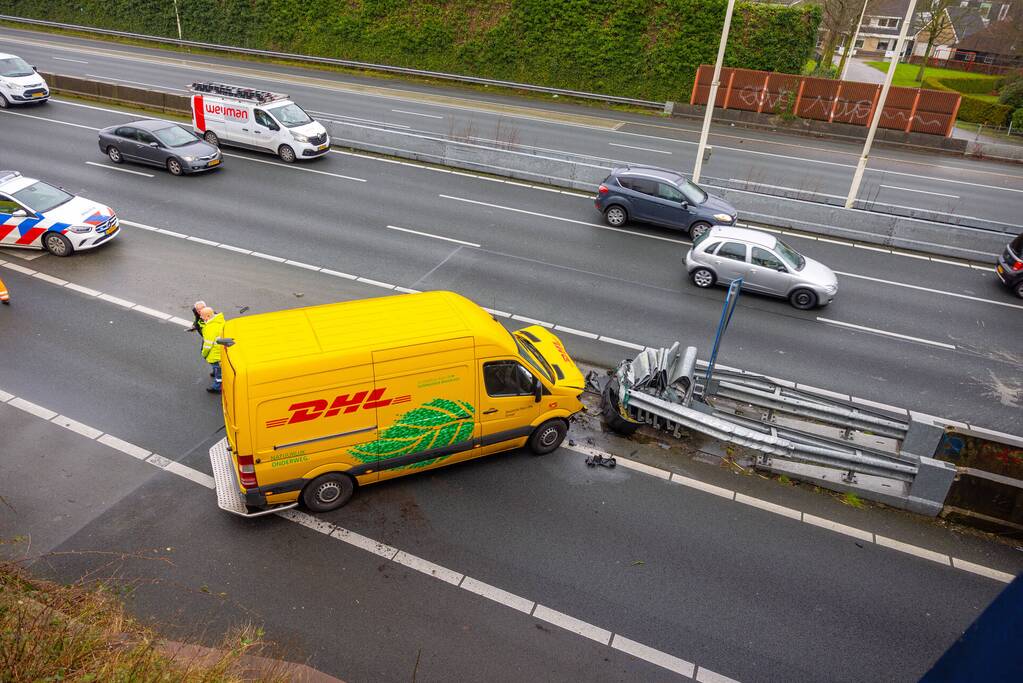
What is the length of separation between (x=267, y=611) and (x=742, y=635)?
536cm

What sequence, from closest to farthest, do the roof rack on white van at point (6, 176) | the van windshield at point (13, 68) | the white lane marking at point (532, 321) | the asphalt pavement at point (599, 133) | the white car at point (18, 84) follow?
the white lane marking at point (532, 321), the roof rack on white van at point (6, 176), the asphalt pavement at point (599, 133), the white car at point (18, 84), the van windshield at point (13, 68)

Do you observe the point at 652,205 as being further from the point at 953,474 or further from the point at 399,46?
the point at 399,46

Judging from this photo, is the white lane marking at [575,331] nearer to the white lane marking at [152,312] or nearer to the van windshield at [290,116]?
the white lane marking at [152,312]

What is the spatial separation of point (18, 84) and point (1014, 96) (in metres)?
52.0

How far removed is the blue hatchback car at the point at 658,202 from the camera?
59.4 ft

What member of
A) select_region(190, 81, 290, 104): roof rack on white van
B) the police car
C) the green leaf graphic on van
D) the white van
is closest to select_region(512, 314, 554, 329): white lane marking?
the green leaf graphic on van

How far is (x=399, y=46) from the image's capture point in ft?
135

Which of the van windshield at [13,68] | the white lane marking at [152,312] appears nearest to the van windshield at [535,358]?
the white lane marking at [152,312]

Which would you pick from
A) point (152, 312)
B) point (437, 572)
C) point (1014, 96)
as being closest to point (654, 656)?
point (437, 572)

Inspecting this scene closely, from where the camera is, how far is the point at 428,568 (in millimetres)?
7812

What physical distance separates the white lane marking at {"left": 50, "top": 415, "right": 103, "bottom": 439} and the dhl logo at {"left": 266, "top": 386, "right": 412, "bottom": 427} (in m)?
4.15

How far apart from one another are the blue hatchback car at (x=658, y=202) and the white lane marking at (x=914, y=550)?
10.9 meters

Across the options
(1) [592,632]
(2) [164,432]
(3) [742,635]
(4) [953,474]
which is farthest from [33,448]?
(4) [953,474]

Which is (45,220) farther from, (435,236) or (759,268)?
(759,268)
